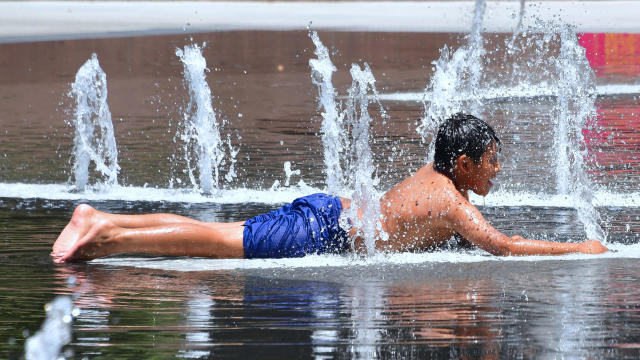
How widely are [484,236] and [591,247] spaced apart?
0.71 metres

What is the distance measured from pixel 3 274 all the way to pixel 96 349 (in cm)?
171

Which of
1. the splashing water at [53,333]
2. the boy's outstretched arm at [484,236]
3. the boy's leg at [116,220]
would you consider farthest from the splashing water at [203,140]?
the splashing water at [53,333]

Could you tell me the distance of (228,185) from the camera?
32.0ft

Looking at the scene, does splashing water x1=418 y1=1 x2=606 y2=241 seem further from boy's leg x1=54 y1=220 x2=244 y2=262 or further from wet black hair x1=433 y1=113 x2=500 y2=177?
boy's leg x1=54 y1=220 x2=244 y2=262

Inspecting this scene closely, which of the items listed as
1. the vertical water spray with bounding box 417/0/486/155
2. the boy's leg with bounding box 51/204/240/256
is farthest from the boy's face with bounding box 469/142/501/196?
the vertical water spray with bounding box 417/0/486/155

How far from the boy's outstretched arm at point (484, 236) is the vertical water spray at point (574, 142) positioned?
0.93 metres

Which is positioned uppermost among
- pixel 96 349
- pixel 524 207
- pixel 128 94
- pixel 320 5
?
pixel 320 5

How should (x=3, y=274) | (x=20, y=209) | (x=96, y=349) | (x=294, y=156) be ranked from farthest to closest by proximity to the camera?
(x=294, y=156) → (x=20, y=209) → (x=3, y=274) → (x=96, y=349)

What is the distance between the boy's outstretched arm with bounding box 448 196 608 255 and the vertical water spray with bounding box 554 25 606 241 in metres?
0.93

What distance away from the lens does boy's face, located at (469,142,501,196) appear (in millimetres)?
6457

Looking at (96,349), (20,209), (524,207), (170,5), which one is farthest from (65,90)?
(170,5)

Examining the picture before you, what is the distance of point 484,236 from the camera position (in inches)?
254

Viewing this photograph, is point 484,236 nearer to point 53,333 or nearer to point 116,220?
point 116,220

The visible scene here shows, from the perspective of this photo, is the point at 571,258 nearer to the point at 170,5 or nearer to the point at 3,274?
the point at 3,274
